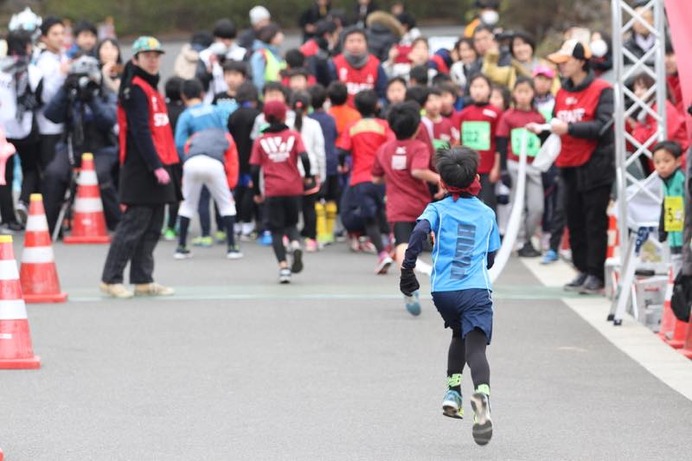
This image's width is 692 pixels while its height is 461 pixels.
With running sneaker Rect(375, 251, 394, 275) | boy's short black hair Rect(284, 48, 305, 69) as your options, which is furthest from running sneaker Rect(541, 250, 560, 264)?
boy's short black hair Rect(284, 48, 305, 69)

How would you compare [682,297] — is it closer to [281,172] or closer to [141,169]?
[141,169]

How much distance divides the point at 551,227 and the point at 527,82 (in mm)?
1423

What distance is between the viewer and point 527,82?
16641mm

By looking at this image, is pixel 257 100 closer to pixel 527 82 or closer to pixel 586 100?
pixel 527 82

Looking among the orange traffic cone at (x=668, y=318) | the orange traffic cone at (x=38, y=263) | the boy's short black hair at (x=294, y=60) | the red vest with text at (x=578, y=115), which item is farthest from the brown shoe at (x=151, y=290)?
the boy's short black hair at (x=294, y=60)

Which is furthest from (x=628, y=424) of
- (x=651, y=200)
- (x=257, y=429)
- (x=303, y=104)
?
(x=303, y=104)

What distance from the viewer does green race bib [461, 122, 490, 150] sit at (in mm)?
16828

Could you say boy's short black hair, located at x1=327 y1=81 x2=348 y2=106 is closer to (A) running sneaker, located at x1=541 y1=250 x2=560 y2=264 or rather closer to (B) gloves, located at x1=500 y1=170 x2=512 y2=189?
(B) gloves, located at x1=500 y1=170 x2=512 y2=189

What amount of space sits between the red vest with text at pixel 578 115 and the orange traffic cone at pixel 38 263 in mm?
4141

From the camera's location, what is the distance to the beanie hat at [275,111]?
588 inches

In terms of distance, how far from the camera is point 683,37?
11430 millimetres

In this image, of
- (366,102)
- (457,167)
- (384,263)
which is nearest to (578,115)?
(384,263)

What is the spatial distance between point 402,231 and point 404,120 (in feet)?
2.83

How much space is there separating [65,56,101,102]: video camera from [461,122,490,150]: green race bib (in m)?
4.03
